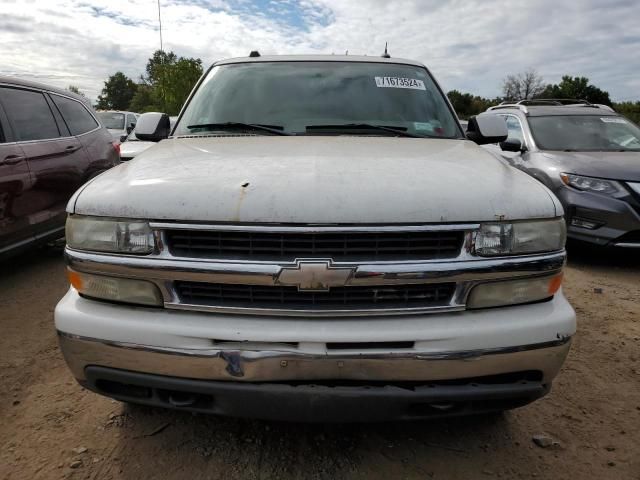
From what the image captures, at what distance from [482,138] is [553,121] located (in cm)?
384

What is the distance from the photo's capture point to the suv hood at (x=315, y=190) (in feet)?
6.11

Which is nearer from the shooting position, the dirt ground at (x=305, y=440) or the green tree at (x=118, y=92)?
the dirt ground at (x=305, y=440)

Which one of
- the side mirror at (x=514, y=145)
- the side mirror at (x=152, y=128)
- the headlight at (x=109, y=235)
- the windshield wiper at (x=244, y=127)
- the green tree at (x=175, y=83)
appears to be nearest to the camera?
the headlight at (x=109, y=235)

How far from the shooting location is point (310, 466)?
215cm

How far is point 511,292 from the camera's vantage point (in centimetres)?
200

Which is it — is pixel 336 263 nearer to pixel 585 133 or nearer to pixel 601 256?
pixel 601 256

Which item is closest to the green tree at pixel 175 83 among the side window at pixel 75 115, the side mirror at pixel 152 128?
the side window at pixel 75 115

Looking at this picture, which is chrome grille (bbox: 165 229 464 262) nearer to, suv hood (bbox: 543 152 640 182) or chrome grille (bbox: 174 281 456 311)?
chrome grille (bbox: 174 281 456 311)

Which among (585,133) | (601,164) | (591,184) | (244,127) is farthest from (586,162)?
(244,127)

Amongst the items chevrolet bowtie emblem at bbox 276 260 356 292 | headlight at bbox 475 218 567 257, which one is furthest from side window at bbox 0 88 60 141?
headlight at bbox 475 218 567 257

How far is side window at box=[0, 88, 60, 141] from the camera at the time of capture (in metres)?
4.62

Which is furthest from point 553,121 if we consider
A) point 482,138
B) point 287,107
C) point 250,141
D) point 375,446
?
point 375,446

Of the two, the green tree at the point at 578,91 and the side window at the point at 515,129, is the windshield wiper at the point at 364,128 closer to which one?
the side window at the point at 515,129

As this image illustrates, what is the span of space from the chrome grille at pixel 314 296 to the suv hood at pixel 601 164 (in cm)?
420
